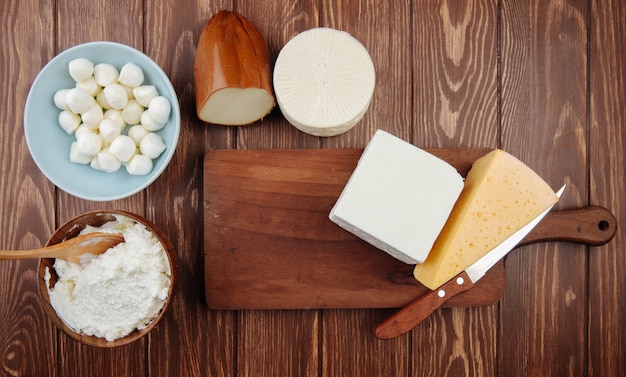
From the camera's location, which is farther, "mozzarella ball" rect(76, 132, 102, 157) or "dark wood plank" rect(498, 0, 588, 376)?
"dark wood plank" rect(498, 0, 588, 376)

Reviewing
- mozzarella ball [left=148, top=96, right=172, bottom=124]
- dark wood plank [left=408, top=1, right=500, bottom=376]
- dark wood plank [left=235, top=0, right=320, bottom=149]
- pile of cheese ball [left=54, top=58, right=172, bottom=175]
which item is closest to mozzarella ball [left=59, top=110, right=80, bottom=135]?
pile of cheese ball [left=54, top=58, right=172, bottom=175]

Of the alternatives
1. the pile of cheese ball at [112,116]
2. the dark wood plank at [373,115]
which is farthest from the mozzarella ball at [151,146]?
the dark wood plank at [373,115]

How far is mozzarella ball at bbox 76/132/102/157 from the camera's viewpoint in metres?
0.67

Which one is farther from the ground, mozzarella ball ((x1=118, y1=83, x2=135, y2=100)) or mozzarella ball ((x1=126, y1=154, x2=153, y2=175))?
mozzarella ball ((x1=118, y1=83, x2=135, y2=100))

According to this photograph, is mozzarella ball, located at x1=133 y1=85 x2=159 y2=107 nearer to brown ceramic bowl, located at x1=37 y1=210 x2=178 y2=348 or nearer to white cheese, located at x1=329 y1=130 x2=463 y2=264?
brown ceramic bowl, located at x1=37 y1=210 x2=178 y2=348

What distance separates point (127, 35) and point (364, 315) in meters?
0.56

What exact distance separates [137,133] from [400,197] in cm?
37

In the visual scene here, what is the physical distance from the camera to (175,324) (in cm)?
76

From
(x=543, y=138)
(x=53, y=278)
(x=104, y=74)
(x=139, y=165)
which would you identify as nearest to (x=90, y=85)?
(x=104, y=74)

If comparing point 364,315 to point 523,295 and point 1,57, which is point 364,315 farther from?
point 1,57

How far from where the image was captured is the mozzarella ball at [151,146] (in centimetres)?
68

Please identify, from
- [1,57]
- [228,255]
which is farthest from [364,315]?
[1,57]

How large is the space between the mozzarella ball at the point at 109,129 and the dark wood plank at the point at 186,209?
98 millimetres

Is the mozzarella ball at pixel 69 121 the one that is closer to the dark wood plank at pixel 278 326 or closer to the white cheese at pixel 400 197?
the dark wood plank at pixel 278 326
